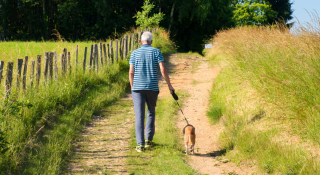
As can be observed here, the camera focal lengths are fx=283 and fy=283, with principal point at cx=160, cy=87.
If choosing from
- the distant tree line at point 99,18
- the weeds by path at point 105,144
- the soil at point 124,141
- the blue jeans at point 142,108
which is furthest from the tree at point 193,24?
the blue jeans at point 142,108

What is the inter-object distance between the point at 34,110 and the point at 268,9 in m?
50.0

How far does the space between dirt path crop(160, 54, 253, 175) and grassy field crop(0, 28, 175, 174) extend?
7.27 ft

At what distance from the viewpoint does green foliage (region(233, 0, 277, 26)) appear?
4903 cm

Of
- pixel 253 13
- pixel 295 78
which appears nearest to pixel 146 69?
pixel 295 78

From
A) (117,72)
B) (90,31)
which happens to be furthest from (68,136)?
(90,31)

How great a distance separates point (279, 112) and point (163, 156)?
2173 millimetres

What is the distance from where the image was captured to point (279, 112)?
4.97 meters

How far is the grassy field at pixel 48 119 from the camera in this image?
13.4 ft

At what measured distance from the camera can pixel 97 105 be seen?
7.61m

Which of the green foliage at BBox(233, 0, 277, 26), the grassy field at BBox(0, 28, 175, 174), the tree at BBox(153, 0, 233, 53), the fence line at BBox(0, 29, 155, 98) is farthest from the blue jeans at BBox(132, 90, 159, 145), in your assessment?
the green foliage at BBox(233, 0, 277, 26)

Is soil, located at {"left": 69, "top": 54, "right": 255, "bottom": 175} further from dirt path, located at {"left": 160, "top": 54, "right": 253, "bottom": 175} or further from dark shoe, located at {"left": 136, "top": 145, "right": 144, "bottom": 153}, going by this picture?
dark shoe, located at {"left": 136, "top": 145, "right": 144, "bottom": 153}

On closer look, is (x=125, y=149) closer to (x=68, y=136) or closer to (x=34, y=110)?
(x=68, y=136)

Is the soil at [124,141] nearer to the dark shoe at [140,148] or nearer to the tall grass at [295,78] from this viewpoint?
the dark shoe at [140,148]

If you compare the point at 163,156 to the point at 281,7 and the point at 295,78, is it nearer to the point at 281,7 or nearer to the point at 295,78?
the point at 295,78
